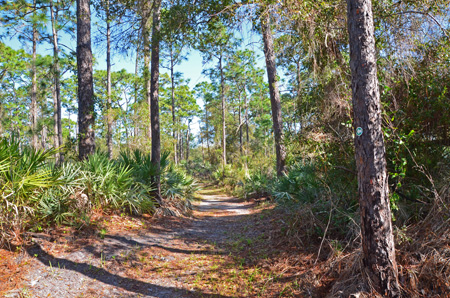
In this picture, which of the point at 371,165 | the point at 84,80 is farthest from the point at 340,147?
the point at 84,80

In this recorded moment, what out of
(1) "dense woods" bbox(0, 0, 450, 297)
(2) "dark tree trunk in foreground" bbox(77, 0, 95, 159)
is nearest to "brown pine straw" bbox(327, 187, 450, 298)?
(1) "dense woods" bbox(0, 0, 450, 297)

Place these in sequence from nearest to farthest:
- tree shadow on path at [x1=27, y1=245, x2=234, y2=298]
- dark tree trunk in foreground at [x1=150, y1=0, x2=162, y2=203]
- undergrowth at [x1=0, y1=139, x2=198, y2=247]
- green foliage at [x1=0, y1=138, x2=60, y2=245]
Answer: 1. tree shadow on path at [x1=27, y1=245, x2=234, y2=298]
2. green foliage at [x1=0, y1=138, x2=60, y2=245]
3. undergrowth at [x1=0, y1=139, x2=198, y2=247]
4. dark tree trunk in foreground at [x1=150, y1=0, x2=162, y2=203]

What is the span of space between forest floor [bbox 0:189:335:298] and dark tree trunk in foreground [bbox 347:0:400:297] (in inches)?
36.6

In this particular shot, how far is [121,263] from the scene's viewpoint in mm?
5000

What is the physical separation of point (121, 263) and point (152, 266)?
569 millimetres

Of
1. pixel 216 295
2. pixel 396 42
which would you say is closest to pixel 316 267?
pixel 216 295

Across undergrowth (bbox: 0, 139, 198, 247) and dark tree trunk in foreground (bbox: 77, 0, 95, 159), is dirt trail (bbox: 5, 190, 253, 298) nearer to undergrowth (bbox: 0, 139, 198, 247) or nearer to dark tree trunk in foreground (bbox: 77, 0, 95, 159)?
undergrowth (bbox: 0, 139, 198, 247)

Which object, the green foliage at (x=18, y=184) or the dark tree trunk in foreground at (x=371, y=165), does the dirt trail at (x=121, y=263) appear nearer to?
the green foliage at (x=18, y=184)

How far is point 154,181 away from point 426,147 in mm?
7324

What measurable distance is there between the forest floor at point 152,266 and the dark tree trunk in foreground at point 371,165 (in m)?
0.93

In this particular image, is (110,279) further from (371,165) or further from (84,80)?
(84,80)

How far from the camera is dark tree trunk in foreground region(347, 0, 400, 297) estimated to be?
3254 mm

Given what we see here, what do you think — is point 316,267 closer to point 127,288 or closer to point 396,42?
point 127,288

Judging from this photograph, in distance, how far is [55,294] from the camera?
3.83m
